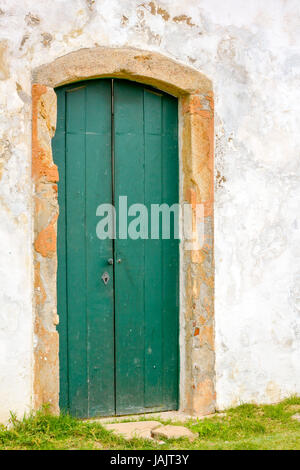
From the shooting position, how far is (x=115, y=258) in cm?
475

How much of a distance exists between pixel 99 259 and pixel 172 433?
1331mm

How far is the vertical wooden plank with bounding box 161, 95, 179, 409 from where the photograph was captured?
4918mm

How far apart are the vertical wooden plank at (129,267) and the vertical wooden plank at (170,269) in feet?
0.63

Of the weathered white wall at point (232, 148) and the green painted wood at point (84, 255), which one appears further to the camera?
the green painted wood at point (84, 255)

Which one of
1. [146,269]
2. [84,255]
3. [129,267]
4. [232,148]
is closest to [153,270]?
[146,269]

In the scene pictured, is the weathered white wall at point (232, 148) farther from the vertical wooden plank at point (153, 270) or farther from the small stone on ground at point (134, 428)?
the small stone on ground at point (134, 428)

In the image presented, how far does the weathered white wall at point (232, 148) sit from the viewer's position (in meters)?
4.28

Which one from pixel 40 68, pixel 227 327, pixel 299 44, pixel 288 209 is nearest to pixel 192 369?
pixel 227 327

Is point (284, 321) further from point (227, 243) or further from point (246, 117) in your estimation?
point (246, 117)

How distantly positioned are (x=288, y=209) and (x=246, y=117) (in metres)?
0.83

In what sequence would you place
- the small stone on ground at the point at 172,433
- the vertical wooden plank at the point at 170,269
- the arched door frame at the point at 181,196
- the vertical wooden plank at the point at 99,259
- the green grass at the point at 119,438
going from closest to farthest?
the green grass at the point at 119,438 < the small stone on ground at the point at 172,433 < the arched door frame at the point at 181,196 < the vertical wooden plank at the point at 99,259 < the vertical wooden plank at the point at 170,269

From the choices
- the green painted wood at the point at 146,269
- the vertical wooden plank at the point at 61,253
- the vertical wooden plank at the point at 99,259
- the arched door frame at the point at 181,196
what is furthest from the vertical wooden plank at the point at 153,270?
the vertical wooden plank at the point at 61,253

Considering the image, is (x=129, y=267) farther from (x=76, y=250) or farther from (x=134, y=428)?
(x=134, y=428)
